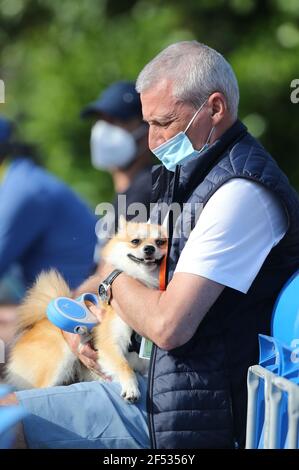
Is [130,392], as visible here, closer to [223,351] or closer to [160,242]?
[223,351]

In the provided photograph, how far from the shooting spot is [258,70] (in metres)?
8.48

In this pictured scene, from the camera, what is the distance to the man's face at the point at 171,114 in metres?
2.79

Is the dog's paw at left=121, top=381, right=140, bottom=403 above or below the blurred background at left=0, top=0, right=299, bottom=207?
below

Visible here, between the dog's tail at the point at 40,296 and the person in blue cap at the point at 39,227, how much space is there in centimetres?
88

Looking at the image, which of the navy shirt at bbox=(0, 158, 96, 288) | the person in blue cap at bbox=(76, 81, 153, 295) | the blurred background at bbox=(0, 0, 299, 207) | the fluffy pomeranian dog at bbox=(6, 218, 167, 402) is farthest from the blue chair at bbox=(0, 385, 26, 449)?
the blurred background at bbox=(0, 0, 299, 207)

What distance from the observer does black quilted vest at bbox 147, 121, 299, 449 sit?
105 inches

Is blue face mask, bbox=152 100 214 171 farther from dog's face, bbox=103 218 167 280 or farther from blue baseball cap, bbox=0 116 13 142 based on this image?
blue baseball cap, bbox=0 116 13 142

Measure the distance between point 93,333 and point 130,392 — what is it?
0.41 m

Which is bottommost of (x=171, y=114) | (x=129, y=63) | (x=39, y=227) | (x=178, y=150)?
(x=39, y=227)

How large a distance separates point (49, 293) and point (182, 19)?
6784 millimetres

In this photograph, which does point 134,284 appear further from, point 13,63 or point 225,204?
point 13,63

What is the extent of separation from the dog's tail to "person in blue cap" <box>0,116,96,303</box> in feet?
2.89

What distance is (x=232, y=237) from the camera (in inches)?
102

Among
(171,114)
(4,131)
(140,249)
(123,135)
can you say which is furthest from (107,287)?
(123,135)
